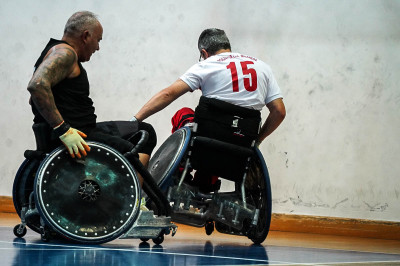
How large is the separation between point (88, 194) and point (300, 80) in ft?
9.53

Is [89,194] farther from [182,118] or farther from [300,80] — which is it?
[300,80]

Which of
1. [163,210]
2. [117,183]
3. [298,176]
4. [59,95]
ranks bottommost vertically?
[298,176]

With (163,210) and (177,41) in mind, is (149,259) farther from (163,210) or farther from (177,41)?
(177,41)

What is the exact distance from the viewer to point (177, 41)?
557cm

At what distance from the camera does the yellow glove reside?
2.88 m

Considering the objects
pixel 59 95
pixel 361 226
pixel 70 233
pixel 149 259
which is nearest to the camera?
pixel 149 259

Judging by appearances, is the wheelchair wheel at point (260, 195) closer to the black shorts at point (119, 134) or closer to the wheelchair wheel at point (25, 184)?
the black shorts at point (119, 134)

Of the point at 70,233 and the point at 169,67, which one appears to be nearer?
the point at 70,233

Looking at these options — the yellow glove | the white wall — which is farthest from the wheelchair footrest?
the white wall

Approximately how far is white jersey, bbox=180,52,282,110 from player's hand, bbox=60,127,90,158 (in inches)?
36.2

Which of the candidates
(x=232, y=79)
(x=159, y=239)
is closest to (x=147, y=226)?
(x=159, y=239)

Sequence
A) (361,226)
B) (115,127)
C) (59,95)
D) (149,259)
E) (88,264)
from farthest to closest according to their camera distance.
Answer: (361,226) < (115,127) < (59,95) < (149,259) < (88,264)

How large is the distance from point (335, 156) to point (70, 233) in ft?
9.83

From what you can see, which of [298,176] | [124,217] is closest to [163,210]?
[124,217]
